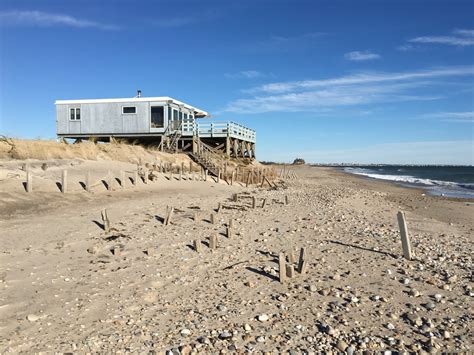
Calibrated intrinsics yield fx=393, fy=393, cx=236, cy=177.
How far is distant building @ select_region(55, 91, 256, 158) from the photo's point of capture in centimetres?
3006

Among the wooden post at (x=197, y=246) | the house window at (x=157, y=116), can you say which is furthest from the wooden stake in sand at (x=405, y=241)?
the house window at (x=157, y=116)

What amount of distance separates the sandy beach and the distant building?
18.7m

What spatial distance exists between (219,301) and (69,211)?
294 inches

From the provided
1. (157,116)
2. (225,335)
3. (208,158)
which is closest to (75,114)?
(157,116)

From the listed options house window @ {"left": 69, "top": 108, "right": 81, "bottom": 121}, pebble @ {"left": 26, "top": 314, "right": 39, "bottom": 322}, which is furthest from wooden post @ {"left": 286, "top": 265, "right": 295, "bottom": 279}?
house window @ {"left": 69, "top": 108, "right": 81, "bottom": 121}

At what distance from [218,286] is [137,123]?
2573 centimetres

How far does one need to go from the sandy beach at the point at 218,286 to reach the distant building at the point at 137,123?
61.3 feet

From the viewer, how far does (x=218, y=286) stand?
6422 millimetres

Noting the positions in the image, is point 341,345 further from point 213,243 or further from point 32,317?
point 213,243

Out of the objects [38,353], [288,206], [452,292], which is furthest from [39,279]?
[288,206]

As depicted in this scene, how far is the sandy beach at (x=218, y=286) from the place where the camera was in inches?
184

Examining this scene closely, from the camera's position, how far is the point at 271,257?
8.05m

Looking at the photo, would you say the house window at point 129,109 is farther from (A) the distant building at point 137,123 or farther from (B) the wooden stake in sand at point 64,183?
(B) the wooden stake in sand at point 64,183

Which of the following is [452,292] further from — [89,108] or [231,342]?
[89,108]
